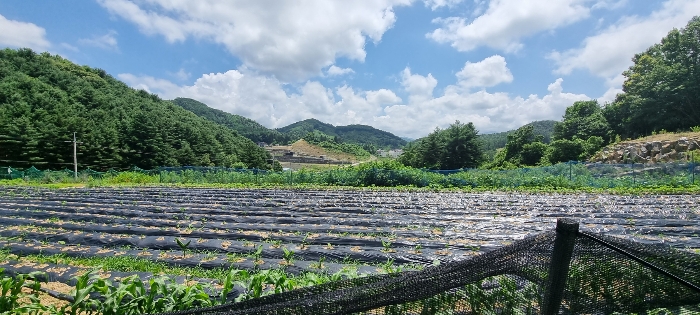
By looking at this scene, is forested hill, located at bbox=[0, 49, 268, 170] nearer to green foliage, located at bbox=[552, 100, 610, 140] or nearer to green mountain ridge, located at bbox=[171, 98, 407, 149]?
green mountain ridge, located at bbox=[171, 98, 407, 149]

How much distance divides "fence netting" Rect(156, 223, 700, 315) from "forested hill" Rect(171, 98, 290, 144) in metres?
108

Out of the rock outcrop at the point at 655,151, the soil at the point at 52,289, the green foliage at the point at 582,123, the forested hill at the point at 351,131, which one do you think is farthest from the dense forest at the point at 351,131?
the soil at the point at 52,289

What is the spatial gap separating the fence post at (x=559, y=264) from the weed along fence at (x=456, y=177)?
16.3 meters

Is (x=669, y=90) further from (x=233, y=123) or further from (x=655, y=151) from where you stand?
(x=233, y=123)

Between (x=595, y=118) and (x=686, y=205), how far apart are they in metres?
35.4

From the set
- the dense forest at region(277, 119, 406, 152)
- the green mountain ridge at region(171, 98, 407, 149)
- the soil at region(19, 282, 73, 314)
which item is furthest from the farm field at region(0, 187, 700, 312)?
the dense forest at region(277, 119, 406, 152)

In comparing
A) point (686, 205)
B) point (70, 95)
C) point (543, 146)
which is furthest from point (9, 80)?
point (543, 146)

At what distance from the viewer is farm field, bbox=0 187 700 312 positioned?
199 inches

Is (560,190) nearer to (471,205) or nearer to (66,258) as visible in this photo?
(471,205)

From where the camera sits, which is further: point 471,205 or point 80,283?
point 471,205

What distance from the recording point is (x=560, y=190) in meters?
14.7

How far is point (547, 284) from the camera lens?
1.65 meters

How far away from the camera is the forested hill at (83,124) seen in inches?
1385

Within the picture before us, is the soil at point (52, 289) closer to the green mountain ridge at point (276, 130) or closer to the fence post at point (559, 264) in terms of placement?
the fence post at point (559, 264)
